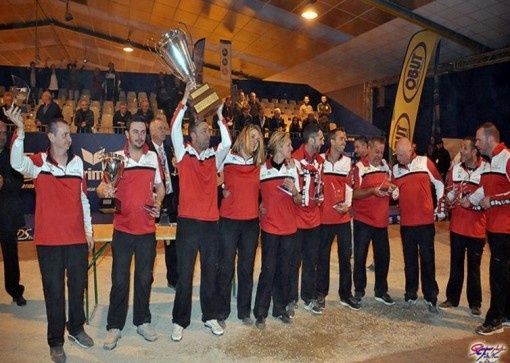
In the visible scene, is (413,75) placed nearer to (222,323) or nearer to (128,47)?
(222,323)

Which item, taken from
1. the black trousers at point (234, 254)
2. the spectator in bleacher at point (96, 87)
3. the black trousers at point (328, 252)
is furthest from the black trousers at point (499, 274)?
the spectator in bleacher at point (96, 87)

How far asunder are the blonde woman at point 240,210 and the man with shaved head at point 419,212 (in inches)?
68.5

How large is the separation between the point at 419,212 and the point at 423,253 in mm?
464

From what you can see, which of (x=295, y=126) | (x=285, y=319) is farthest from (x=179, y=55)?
(x=295, y=126)

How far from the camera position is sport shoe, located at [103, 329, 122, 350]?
376cm

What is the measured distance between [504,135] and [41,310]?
39.4ft

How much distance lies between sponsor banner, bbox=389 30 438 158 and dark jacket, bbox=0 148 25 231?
732cm

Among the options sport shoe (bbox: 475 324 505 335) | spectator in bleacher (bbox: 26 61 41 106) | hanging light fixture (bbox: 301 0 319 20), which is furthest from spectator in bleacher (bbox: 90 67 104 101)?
sport shoe (bbox: 475 324 505 335)

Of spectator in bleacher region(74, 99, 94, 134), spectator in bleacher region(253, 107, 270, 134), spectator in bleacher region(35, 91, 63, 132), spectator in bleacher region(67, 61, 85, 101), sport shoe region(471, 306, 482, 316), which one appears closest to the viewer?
sport shoe region(471, 306, 482, 316)

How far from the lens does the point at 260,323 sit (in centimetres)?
426

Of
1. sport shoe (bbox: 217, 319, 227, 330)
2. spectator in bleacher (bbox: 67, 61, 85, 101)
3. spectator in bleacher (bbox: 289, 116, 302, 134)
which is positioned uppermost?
spectator in bleacher (bbox: 67, 61, 85, 101)

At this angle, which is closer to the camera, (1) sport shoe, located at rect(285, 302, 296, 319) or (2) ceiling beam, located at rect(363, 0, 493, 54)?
(1) sport shoe, located at rect(285, 302, 296, 319)

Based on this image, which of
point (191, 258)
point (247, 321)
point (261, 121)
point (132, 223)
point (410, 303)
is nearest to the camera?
point (132, 223)

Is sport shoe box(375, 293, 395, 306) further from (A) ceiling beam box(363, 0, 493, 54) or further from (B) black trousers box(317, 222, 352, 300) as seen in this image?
(A) ceiling beam box(363, 0, 493, 54)
